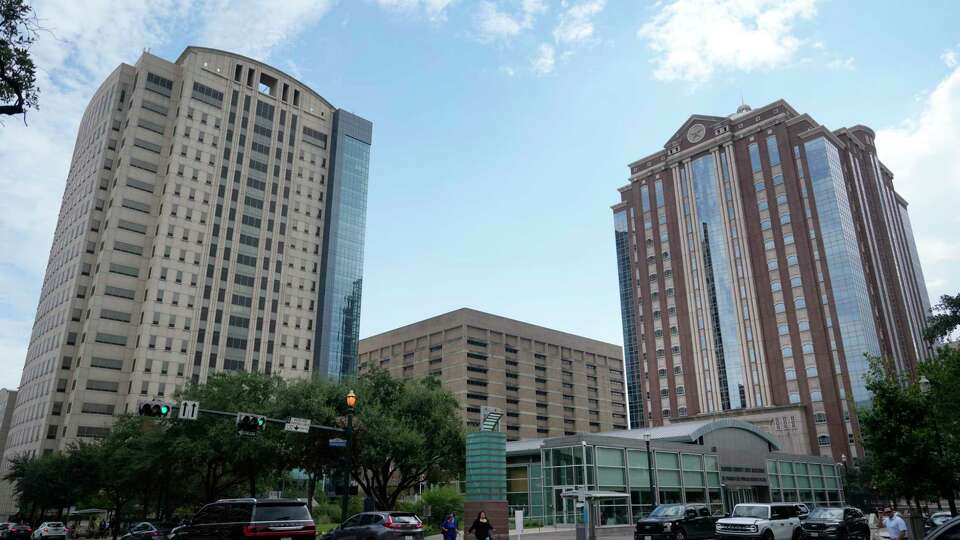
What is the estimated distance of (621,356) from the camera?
157 m

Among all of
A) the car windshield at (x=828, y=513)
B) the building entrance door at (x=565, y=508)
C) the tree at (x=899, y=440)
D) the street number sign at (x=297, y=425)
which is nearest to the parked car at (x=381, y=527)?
the street number sign at (x=297, y=425)

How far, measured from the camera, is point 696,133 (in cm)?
11619

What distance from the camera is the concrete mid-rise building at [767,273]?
93.5 meters

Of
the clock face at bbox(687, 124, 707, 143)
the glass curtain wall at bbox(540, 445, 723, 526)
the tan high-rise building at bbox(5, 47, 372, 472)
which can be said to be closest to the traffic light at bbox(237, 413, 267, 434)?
the glass curtain wall at bbox(540, 445, 723, 526)

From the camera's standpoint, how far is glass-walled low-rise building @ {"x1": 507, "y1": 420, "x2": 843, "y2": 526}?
47250 mm

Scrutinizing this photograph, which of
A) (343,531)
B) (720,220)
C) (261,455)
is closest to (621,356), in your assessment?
(720,220)

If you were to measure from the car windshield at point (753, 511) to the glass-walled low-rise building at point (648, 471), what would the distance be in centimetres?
1111

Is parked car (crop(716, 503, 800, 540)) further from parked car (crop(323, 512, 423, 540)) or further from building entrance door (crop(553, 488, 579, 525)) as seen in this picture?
building entrance door (crop(553, 488, 579, 525))

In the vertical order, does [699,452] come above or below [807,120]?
below

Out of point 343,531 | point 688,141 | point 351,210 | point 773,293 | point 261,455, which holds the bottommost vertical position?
point 343,531

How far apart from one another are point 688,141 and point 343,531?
10773cm

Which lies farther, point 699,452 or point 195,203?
point 195,203

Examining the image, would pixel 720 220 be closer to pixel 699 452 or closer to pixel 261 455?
pixel 699 452

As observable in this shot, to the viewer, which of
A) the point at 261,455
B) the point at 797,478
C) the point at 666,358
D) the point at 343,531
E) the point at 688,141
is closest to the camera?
the point at 343,531
